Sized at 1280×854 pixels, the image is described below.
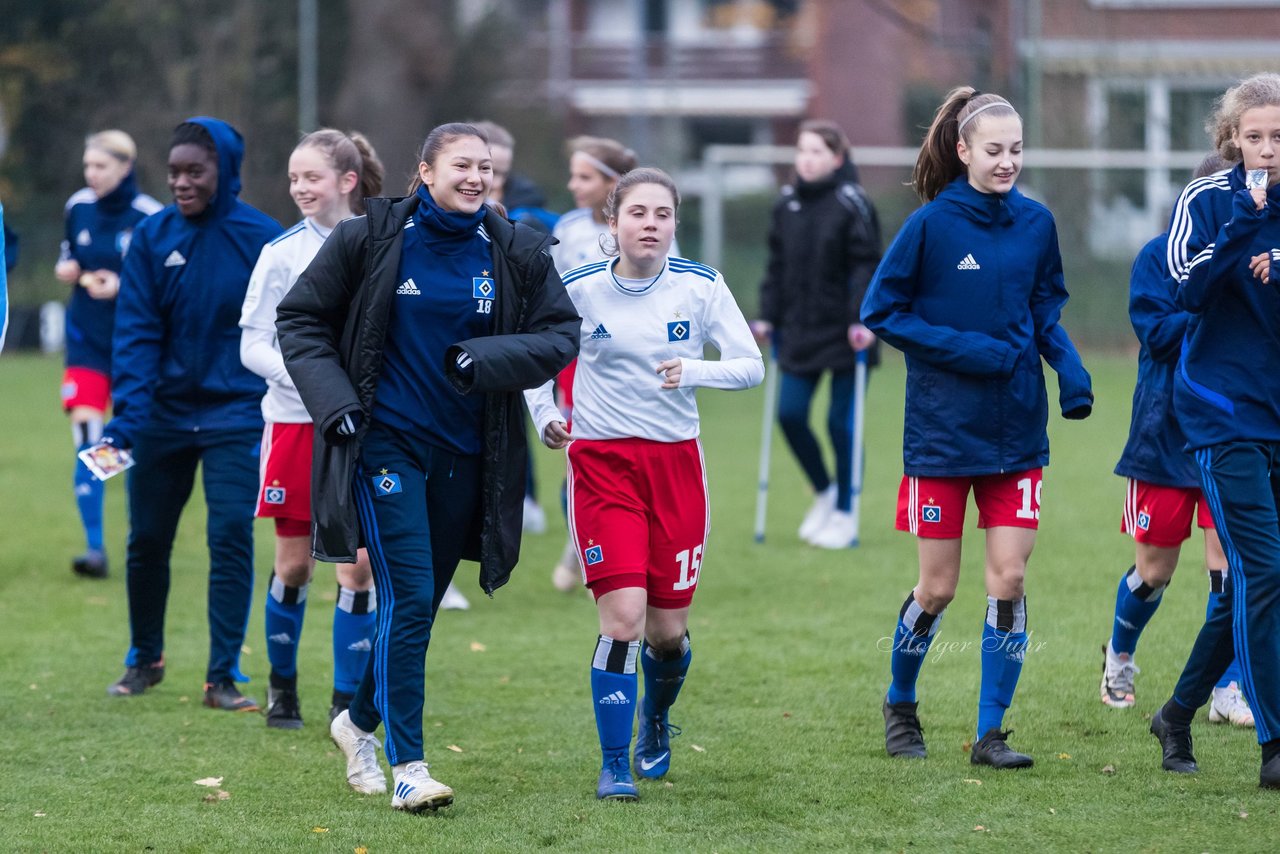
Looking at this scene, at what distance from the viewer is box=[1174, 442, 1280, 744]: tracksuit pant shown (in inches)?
207

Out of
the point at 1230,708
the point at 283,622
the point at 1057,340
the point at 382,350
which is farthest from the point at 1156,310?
the point at 283,622

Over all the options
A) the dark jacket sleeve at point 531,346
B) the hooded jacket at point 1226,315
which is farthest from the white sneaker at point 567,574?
the hooded jacket at point 1226,315

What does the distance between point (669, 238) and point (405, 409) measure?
102 centimetres

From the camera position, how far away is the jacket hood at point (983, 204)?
569 centimetres

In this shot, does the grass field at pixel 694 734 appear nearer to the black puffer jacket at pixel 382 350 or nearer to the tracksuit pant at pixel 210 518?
the tracksuit pant at pixel 210 518

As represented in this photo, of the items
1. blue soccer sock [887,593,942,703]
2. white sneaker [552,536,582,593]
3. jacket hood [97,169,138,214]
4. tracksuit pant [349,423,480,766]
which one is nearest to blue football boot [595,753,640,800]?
tracksuit pant [349,423,480,766]

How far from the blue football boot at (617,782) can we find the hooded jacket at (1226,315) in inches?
79.7

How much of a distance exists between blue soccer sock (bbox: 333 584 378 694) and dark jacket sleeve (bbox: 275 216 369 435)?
1255mm

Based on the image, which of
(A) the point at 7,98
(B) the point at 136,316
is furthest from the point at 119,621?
(A) the point at 7,98

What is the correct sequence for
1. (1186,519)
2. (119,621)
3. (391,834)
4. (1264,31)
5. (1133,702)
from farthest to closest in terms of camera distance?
(1264,31)
(119,621)
(1133,702)
(1186,519)
(391,834)

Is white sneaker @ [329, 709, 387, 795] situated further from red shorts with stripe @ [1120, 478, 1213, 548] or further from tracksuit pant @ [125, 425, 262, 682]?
red shorts with stripe @ [1120, 478, 1213, 548]

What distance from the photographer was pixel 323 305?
5266 millimetres

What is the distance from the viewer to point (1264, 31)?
27125mm

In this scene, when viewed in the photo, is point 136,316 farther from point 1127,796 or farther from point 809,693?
point 1127,796
